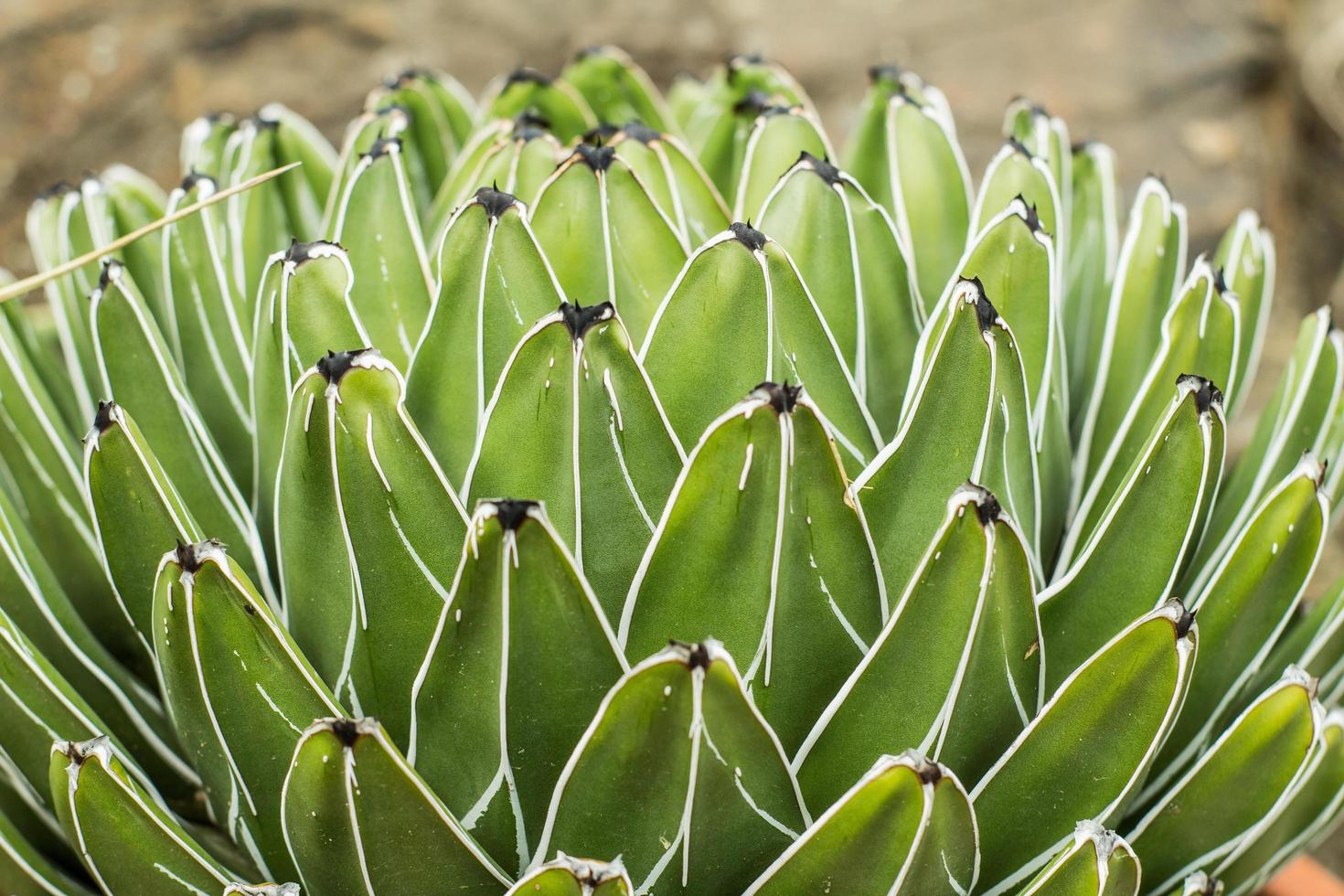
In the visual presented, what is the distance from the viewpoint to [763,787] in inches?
15.3

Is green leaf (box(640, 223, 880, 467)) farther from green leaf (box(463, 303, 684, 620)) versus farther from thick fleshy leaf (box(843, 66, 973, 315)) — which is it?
thick fleshy leaf (box(843, 66, 973, 315))

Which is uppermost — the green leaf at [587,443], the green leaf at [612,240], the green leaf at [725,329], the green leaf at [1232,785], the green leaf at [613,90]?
the green leaf at [613,90]

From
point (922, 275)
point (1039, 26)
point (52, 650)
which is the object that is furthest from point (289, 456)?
point (1039, 26)

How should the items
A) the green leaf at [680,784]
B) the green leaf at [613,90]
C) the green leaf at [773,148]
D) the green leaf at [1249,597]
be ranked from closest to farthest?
the green leaf at [680,784], the green leaf at [1249,597], the green leaf at [773,148], the green leaf at [613,90]

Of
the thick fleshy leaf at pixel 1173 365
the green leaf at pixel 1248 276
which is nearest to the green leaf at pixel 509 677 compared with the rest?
the thick fleshy leaf at pixel 1173 365

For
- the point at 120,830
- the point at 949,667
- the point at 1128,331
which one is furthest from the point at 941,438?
the point at 120,830

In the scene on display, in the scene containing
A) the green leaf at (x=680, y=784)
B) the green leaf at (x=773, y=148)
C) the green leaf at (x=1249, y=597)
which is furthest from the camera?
the green leaf at (x=773, y=148)

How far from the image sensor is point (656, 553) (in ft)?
1.29

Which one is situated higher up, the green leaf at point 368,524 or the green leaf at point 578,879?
the green leaf at point 368,524

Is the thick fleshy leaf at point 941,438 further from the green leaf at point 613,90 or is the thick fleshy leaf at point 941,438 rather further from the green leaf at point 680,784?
the green leaf at point 613,90

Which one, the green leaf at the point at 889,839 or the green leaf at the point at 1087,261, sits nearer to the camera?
the green leaf at the point at 889,839

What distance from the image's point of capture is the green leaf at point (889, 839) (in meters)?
0.36

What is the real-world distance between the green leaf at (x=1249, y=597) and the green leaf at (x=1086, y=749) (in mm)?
63

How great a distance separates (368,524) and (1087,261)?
0.38 metres
